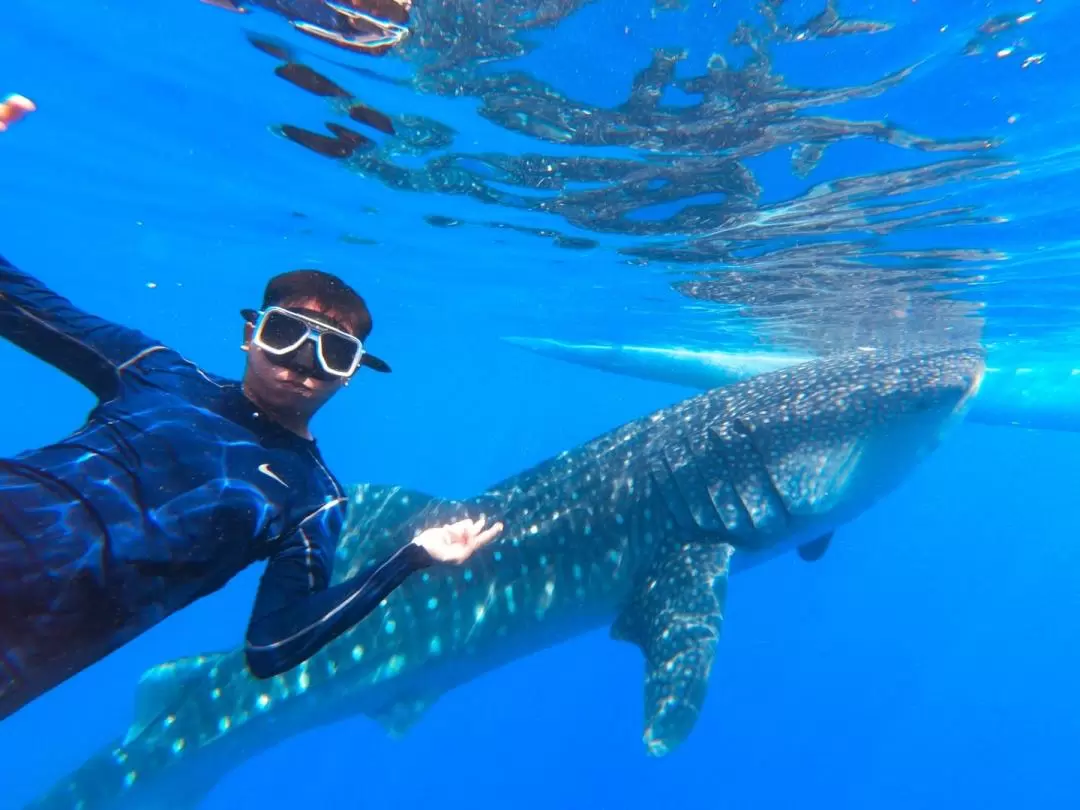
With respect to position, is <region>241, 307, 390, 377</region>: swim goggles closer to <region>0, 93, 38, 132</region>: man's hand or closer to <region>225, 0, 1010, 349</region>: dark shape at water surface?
<region>0, 93, 38, 132</region>: man's hand

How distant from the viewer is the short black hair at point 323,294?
3.40 meters

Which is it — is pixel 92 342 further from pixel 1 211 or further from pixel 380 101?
pixel 1 211

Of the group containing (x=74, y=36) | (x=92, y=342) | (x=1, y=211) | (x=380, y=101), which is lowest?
(x=92, y=342)

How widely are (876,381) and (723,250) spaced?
6.62 m

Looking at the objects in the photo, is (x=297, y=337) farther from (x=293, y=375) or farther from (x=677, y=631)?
(x=677, y=631)

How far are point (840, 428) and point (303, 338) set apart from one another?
597 centimetres

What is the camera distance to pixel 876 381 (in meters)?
7.95

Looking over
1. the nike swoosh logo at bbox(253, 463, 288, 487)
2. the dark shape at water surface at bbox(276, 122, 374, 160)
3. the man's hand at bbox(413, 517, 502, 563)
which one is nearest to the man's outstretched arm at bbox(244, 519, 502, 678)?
the man's hand at bbox(413, 517, 502, 563)

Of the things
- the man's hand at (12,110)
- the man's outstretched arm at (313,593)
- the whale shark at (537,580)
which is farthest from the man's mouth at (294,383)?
the whale shark at (537,580)

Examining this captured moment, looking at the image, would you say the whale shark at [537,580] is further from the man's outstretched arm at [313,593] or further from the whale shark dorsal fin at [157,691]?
the man's outstretched arm at [313,593]

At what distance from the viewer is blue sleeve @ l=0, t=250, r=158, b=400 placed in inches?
131

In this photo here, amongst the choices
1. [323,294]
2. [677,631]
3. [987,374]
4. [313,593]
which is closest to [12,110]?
[323,294]

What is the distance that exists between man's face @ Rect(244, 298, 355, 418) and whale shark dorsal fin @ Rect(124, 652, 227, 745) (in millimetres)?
4518

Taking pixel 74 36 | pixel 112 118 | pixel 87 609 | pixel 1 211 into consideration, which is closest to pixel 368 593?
pixel 87 609
